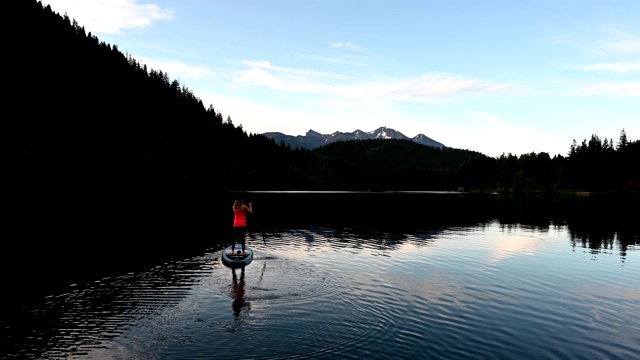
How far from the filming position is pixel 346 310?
21.3 m

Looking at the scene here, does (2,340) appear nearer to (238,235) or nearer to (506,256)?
(238,235)

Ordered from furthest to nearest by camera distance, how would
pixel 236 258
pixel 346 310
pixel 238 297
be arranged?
pixel 236 258 → pixel 238 297 → pixel 346 310

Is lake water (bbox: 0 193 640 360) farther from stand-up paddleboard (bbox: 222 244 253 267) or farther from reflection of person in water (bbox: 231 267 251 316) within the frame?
stand-up paddleboard (bbox: 222 244 253 267)

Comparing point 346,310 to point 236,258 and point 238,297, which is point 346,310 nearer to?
point 238,297

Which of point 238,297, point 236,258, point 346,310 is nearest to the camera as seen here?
point 346,310

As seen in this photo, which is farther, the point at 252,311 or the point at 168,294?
the point at 168,294

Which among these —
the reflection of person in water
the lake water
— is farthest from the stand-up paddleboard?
the reflection of person in water

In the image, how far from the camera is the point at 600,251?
44.8m

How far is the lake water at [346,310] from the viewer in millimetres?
16219

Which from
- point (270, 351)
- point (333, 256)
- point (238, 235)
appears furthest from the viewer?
point (333, 256)

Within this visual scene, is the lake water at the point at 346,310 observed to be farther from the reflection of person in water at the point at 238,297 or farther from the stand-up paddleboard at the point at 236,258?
the stand-up paddleboard at the point at 236,258

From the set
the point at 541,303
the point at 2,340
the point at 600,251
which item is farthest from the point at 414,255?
the point at 2,340

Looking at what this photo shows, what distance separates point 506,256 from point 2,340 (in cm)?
3932

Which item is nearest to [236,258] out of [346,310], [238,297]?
[238,297]
